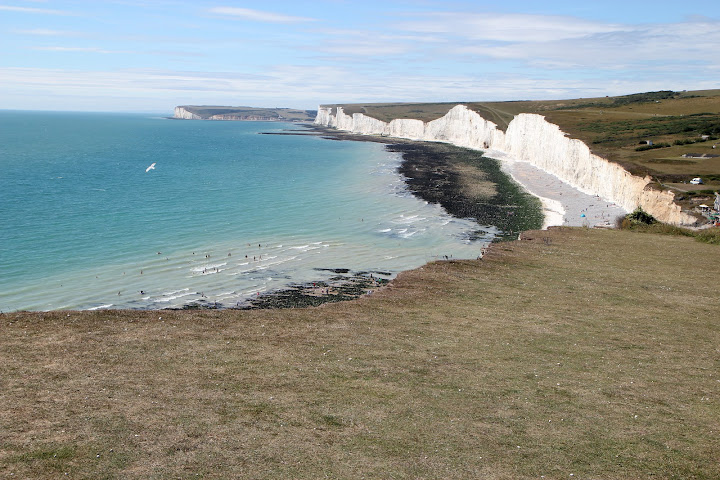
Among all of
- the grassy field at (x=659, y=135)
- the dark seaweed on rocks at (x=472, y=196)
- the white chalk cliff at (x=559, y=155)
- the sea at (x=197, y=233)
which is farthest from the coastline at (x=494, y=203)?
the grassy field at (x=659, y=135)

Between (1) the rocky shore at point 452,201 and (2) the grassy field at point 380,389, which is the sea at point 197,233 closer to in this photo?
(1) the rocky shore at point 452,201

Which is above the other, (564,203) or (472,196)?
(472,196)

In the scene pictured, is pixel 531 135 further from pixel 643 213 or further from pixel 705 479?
pixel 705 479

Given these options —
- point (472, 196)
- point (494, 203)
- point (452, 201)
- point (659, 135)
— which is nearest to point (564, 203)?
point (494, 203)

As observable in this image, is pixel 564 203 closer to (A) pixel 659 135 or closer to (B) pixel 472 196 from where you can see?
(B) pixel 472 196

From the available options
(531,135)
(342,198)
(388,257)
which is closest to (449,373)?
(388,257)
